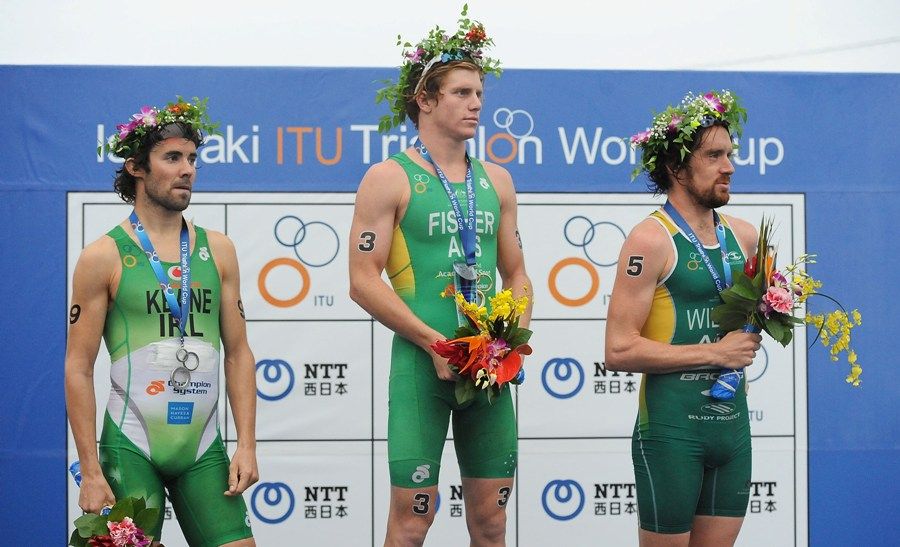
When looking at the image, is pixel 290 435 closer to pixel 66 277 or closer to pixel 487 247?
pixel 66 277

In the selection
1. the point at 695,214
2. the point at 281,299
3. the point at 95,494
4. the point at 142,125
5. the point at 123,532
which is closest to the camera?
the point at 123,532

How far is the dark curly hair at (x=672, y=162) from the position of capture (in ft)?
12.8

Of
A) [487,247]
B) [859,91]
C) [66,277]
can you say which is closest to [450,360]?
[487,247]

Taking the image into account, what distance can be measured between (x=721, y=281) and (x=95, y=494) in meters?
2.05

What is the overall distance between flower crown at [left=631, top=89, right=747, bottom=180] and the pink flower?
0.54 metres

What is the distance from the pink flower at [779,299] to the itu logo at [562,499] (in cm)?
184

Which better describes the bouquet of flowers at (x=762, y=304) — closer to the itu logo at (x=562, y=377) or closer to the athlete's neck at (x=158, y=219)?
the itu logo at (x=562, y=377)

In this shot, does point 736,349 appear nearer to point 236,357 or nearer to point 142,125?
point 236,357

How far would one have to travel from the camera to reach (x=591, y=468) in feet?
17.2

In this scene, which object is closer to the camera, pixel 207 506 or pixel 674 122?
pixel 207 506

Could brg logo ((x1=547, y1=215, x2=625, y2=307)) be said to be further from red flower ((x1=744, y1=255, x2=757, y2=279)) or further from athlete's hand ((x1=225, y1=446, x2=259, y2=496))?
athlete's hand ((x1=225, y1=446, x2=259, y2=496))

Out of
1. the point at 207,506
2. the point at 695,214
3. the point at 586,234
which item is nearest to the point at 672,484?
the point at 695,214

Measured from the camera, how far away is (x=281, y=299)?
5.17m

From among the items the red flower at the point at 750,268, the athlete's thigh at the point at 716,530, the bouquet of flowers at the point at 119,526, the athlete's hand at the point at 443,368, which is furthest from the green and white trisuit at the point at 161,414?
the red flower at the point at 750,268
